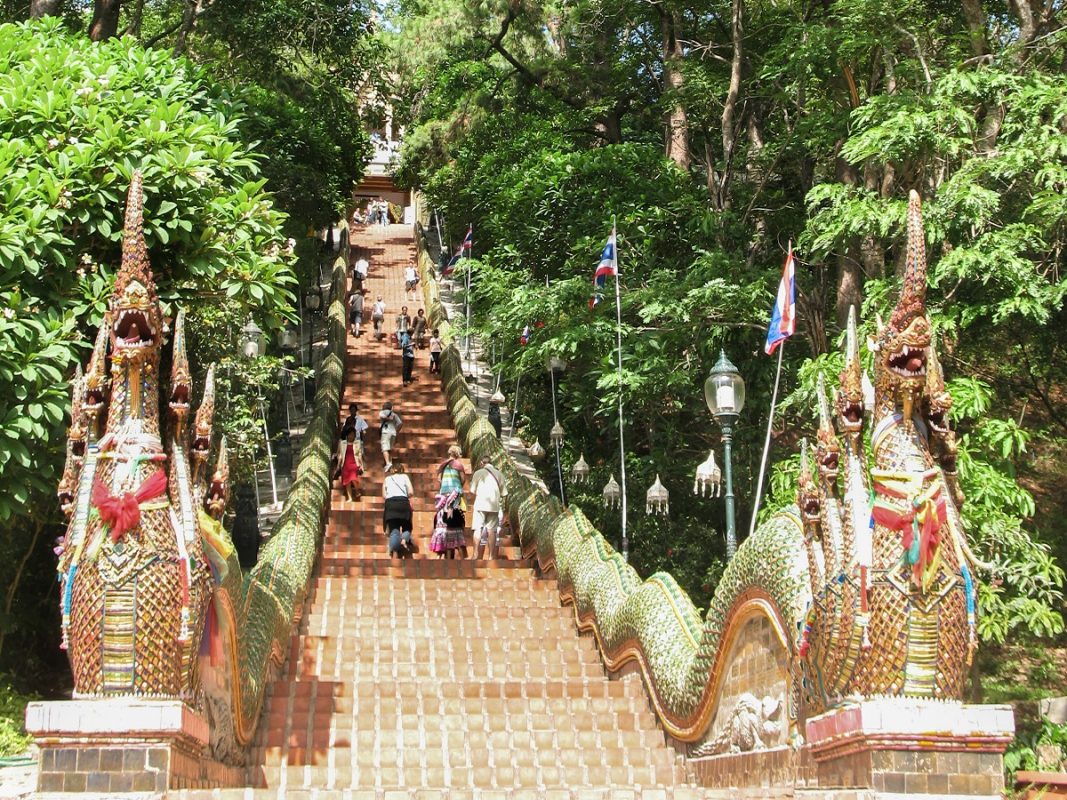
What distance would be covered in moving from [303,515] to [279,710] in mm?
5044

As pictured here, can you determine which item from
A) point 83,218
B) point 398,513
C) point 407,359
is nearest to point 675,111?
point 398,513

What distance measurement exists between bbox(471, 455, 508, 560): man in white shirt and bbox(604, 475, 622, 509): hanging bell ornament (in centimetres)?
125

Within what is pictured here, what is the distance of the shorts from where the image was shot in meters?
16.0

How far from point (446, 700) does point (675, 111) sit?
→ 12.0 meters

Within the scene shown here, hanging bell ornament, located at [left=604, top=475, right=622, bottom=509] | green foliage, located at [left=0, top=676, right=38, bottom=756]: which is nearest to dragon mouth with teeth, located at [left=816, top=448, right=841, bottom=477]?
green foliage, located at [left=0, top=676, right=38, bottom=756]

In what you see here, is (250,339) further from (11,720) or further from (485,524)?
(11,720)

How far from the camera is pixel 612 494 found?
16656 mm

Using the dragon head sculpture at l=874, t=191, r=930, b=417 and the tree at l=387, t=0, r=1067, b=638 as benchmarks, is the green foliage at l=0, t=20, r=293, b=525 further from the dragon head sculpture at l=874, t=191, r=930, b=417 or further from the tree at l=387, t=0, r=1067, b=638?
the dragon head sculpture at l=874, t=191, r=930, b=417

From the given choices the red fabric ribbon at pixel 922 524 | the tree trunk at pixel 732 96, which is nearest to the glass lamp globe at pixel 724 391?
the red fabric ribbon at pixel 922 524

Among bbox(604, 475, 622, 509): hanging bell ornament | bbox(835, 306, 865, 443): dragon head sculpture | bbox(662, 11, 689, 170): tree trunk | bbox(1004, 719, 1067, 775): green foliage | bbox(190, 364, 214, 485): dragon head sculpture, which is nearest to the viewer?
bbox(835, 306, 865, 443): dragon head sculpture

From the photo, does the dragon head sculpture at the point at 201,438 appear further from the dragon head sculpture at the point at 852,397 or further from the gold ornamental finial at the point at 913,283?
the gold ornamental finial at the point at 913,283

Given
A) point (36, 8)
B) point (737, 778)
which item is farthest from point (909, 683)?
point (36, 8)

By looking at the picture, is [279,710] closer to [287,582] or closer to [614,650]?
[287,582]

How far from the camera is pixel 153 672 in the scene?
7121 millimetres
